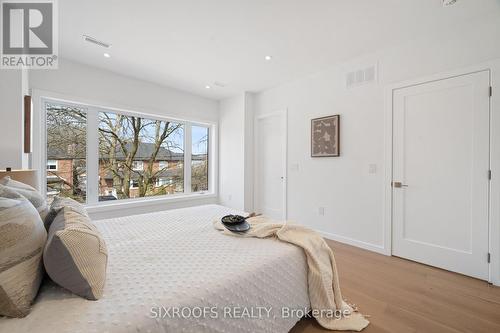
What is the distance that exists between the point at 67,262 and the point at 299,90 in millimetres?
3694

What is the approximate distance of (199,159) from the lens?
4898 millimetres

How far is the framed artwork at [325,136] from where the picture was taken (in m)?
3.23

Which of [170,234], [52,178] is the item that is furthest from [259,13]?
[52,178]

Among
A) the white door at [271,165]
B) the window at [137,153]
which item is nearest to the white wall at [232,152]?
the white door at [271,165]

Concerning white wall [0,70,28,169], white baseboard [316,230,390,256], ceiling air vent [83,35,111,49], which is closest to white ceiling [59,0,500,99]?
ceiling air vent [83,35,111,49]

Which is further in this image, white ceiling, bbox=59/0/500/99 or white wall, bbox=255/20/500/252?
white wall, bbox=255/20/500/252

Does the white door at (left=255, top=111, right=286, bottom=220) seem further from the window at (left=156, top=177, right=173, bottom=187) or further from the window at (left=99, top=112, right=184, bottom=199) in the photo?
the window at (left=156, top=177, right=173, bottom=187)

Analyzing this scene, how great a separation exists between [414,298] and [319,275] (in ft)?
3.72

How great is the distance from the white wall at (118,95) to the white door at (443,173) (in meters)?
3.54

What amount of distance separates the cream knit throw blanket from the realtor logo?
265 cm

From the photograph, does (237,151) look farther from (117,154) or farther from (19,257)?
(19,257)

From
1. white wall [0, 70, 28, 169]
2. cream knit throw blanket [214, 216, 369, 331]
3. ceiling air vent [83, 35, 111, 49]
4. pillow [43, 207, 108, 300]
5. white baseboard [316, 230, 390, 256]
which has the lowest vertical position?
white baseboard [316, 230, 390, 256]

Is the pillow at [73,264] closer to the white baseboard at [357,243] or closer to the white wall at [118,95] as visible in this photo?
the white wall at [118,95]

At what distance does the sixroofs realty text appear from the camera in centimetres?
88
